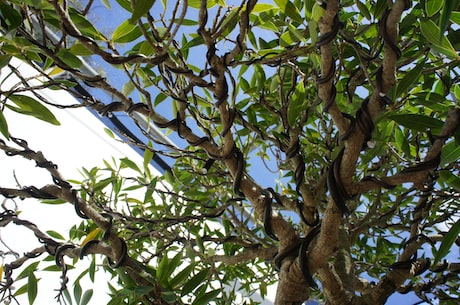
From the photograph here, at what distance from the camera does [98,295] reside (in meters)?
1.61

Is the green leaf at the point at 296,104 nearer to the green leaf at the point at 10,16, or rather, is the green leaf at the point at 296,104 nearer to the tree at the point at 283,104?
the tree at the point at 283,104

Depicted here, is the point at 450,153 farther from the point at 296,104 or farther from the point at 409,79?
the point at 296,104

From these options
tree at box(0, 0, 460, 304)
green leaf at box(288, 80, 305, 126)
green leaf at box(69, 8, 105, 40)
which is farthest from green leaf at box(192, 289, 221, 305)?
green leaf at box(69, 8, 105, 40)

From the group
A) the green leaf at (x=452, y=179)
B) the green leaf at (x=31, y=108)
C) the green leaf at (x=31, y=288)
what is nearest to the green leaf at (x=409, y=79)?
the green leaf at (x=452, y=179)

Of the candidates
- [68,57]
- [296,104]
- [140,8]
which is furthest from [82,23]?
[296,104]

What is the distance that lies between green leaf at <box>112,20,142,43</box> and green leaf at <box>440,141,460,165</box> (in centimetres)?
41

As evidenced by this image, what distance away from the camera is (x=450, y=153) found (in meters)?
0.46

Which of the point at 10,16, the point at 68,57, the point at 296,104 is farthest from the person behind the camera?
the point at 296,104

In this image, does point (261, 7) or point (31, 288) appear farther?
point (31, 288)

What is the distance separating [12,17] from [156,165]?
5.66 feet

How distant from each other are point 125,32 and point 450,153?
42 cm

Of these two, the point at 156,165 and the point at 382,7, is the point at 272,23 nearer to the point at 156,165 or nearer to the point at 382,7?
the point at 382,7

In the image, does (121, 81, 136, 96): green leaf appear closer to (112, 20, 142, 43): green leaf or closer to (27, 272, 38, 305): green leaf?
(112, 20, 142, 43): green leaf

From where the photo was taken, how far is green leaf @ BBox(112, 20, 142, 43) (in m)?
0.53
